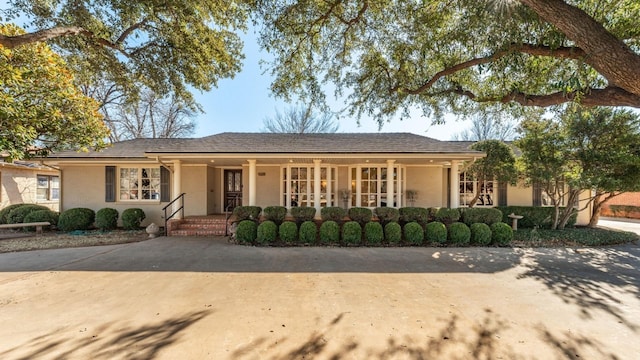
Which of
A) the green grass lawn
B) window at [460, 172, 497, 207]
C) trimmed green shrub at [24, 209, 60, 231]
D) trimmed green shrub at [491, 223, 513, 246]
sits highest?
window at [460, 172, 497, 207]

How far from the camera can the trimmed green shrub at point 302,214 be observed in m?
8.80

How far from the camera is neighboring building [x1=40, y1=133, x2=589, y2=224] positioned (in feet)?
33.9

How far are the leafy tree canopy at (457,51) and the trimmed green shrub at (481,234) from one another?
3869mm

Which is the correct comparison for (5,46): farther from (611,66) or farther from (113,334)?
(611,66)

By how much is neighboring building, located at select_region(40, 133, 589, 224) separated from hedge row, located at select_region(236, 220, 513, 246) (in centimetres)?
173

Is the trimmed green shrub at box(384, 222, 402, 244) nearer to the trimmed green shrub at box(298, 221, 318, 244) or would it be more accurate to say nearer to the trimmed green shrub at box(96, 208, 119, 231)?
the trimmed green shrub at box(298, 221, 318, 244)

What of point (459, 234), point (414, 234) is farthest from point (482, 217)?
point (414, 234)

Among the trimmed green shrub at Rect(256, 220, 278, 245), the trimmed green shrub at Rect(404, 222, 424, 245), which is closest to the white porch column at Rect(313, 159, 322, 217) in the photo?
the trimmed green shrub at Rect(256, 220, 278, 245)

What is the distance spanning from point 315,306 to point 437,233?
5.64 metres

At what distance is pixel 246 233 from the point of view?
8125 mm

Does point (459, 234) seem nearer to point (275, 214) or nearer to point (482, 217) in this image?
point (482, 217)

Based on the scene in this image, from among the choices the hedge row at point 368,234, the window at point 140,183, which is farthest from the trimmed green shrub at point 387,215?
the window at point 140,183

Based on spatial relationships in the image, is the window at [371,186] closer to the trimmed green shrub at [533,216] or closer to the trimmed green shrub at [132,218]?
the trimmed green shrub at [533,216]

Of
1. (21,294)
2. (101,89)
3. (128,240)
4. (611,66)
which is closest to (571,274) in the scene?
(611,66)
